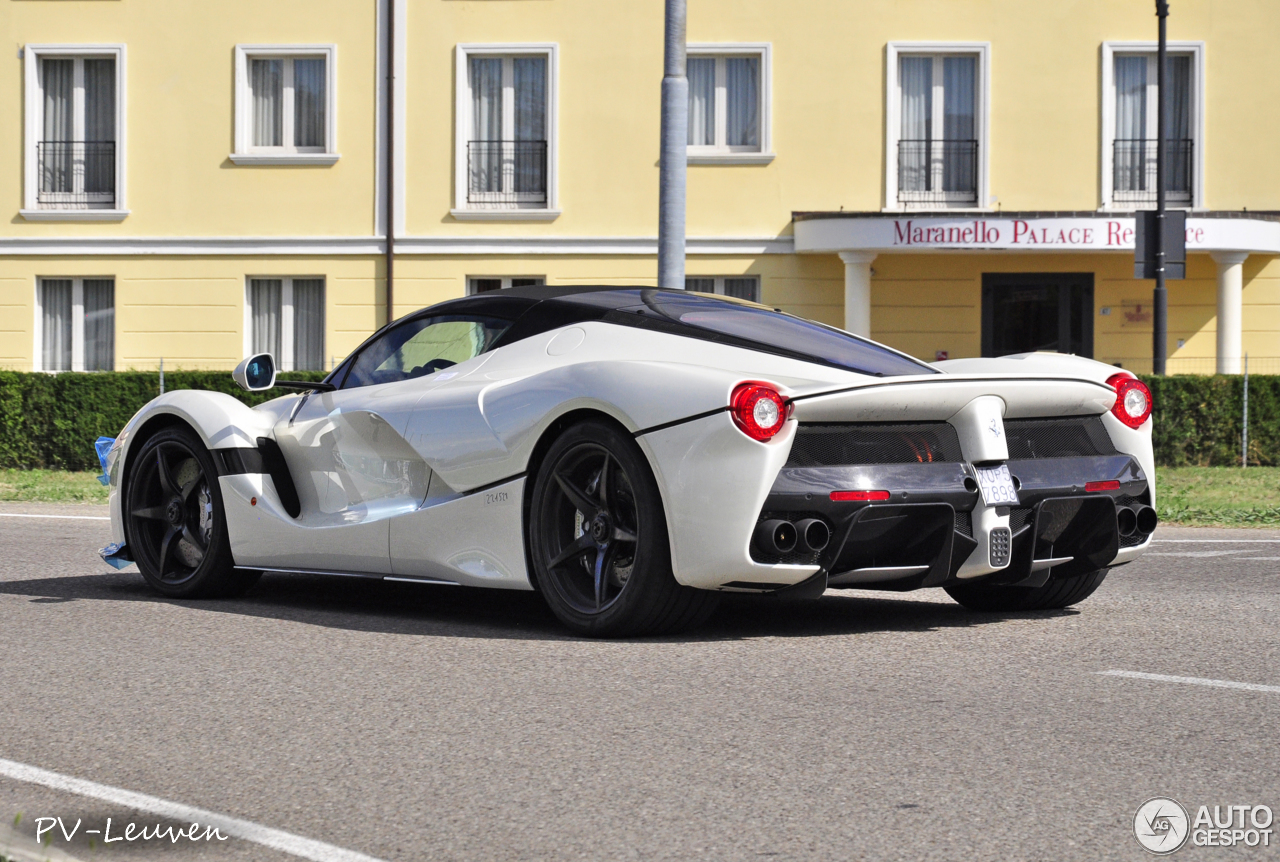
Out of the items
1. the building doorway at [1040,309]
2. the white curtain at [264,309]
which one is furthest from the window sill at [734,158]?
the white curtain at [264,309]

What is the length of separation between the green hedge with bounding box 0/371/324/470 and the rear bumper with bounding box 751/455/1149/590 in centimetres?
1547

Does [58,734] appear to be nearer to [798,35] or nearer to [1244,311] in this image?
[798,35]

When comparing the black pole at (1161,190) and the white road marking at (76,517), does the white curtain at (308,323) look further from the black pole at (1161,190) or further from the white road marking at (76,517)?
the black pole at (1161,190)

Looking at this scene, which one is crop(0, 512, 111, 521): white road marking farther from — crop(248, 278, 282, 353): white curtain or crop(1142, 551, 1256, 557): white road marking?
crop(248, 278, 282, 353): white curtain

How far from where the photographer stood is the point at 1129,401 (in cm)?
632

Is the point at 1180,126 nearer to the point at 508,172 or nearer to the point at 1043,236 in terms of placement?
the point at 1043,236

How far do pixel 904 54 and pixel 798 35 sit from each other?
1.58 m

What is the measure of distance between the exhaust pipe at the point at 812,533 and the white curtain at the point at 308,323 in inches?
786

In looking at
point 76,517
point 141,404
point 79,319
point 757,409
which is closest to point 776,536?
point 757,409

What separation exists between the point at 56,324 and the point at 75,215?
1.75 metres

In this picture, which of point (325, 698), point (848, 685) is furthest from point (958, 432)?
point (325, 698)

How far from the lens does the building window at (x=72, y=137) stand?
80.6 ft

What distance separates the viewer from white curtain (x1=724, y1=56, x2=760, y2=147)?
23750 mm

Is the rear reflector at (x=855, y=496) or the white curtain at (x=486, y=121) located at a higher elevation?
the white curtain at (x=486, y=121)
